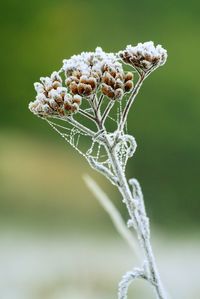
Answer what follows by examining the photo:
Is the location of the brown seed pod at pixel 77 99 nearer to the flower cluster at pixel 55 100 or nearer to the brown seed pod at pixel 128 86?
the flower cluster at pixel 55 100

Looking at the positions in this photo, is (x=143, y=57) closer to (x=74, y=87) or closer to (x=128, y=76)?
(x=128, y=76)

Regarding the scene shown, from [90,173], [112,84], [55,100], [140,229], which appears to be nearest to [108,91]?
[112,84]

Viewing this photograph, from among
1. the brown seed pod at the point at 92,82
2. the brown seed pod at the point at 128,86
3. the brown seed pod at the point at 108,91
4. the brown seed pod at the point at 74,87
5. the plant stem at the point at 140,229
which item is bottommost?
the plant stem at the point at 140,229

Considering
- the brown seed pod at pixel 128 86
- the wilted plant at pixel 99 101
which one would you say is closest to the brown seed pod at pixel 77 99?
the wilted plant at pixel 99 101

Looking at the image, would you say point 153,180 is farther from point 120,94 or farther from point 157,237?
point 120,94

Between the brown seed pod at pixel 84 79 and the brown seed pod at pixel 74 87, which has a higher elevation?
the brown seed pod at pixel 74 87
